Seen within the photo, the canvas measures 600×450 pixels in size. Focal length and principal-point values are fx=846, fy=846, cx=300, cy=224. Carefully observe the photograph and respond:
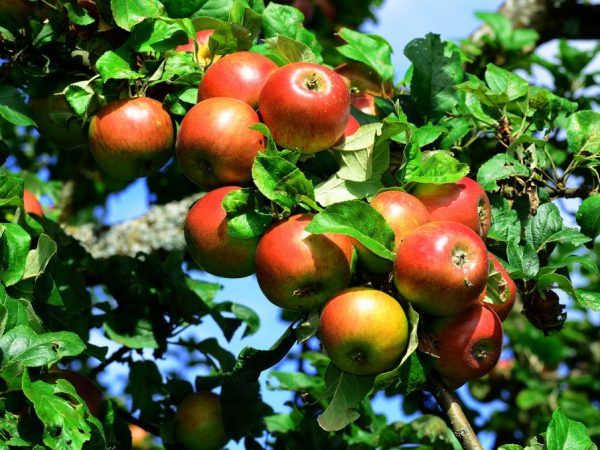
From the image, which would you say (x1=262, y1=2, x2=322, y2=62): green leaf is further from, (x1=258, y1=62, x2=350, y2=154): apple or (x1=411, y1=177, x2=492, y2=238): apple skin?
(x1=411, y1=177, x2=492, y2=238): apple skin

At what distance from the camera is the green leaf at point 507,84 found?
1713 millimetres

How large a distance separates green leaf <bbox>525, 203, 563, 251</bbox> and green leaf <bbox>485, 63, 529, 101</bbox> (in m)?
0.28

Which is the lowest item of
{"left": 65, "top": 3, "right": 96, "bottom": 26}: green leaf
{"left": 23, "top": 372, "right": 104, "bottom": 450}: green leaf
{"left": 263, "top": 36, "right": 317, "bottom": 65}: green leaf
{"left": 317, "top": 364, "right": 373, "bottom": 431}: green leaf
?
{"left": 23, "top": 372, "right": 104, "bottom": 450}: green leaf

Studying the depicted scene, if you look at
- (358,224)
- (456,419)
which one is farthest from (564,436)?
(358,224)

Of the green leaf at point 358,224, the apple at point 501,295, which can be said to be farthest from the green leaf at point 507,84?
the green leaf at point 358,224

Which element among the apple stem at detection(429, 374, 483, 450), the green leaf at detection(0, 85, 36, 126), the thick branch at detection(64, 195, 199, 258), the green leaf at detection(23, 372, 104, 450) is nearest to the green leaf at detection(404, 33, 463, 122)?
the apple stem at detection(429, 374, 483, 450)

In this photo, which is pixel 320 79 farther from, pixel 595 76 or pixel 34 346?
pixel 595 76

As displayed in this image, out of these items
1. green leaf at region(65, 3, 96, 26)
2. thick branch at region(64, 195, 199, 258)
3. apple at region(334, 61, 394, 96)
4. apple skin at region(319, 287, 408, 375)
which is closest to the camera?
apple skin at region(319, 287, 408, 375)

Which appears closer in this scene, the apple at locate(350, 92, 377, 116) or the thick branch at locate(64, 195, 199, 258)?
the apple at locate(350, 92, 377, 116)

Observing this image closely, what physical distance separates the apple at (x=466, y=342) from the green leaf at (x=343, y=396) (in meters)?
0.12

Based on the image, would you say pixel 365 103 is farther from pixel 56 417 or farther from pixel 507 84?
pixel 56 417

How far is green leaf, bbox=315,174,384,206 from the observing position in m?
1.39

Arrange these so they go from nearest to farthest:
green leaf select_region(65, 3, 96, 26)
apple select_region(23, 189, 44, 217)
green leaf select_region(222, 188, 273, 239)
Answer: green leaf select_region(222, 188, 273, 239) < green leaf select_region(65, 3, 96, 26) < apple select_region(23, 189, 44, 217)

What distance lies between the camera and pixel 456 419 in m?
1.24
